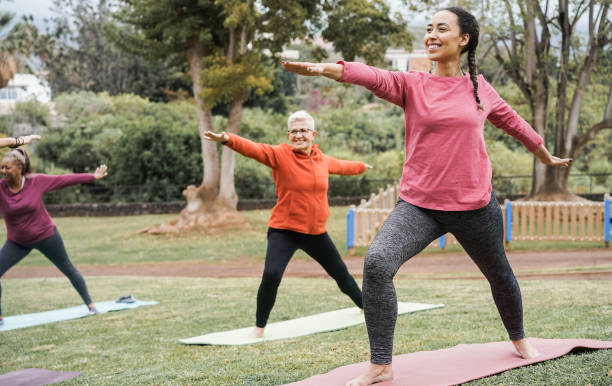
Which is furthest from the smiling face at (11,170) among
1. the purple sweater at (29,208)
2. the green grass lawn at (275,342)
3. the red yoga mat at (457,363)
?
Answer: the red yoga mat at (457,363)

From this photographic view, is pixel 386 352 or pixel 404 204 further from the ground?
pixel 404 204

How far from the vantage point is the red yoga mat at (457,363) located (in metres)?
3.69

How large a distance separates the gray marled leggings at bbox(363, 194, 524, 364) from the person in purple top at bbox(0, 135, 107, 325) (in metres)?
4.34

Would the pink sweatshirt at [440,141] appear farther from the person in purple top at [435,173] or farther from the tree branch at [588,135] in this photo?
the tree branch at [588,135]

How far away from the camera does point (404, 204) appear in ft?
12.0

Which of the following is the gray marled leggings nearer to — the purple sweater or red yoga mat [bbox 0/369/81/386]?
red yoga mat [bbox 0/369/81/386]

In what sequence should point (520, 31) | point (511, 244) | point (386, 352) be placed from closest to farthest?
1. point (386, 352)
2. point (511, 244)
3. point (520, 31)

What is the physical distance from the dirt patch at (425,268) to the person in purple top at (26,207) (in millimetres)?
6458

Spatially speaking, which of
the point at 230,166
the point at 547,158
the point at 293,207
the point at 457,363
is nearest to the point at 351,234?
the point at 230,166

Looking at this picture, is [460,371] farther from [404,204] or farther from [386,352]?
[404,204]

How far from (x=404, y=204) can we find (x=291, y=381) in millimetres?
1306

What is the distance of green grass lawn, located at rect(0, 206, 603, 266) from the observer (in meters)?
17.4

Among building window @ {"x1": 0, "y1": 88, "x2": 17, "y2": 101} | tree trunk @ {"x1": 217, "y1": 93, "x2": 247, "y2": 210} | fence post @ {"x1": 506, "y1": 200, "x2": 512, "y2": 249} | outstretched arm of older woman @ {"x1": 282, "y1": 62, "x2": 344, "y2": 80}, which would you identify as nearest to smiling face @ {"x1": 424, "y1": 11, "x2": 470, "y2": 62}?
outstretched arm of older woman @ {"x1": 282, "y1": 62, "x2": 344, "y2": 80}

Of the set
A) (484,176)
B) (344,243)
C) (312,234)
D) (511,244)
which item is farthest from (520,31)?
(484,176)
